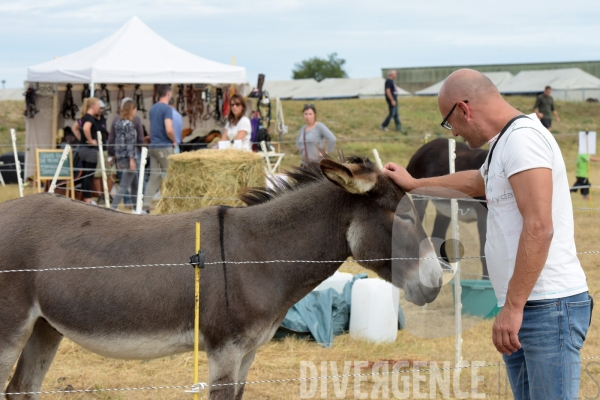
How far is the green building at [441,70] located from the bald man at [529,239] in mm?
65477

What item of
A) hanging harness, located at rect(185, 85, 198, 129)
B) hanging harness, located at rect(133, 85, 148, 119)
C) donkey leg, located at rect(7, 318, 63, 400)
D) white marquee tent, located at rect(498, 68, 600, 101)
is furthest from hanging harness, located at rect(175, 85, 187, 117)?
white marquee tent, located at rect(498, 68, 600, 101)

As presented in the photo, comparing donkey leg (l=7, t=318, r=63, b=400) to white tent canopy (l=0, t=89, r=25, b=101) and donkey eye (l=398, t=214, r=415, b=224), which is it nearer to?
donkey eye (l=398, t=214, r=415, b=224)

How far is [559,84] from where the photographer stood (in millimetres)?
52625

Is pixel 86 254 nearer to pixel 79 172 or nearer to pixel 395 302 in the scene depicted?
pixel 395 302

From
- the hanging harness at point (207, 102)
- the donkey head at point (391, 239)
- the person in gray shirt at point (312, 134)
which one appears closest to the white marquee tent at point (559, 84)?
the hanging harness at point (207, 102)

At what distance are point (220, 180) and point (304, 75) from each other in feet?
276

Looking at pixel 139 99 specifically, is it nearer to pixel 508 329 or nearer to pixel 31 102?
pixel 31 102

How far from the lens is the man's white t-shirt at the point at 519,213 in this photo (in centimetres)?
236

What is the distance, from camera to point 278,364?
18.2 ft

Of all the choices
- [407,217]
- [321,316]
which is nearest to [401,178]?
[407,217]

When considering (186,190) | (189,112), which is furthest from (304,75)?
(186,190)

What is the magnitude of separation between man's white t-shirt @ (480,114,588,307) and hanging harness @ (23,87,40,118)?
13.4m

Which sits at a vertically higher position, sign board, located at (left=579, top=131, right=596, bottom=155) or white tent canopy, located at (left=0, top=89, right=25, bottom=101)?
white tent canopy, located at (left=0, top=89, right=25, bottom=101)

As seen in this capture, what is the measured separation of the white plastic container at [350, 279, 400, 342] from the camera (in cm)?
609
